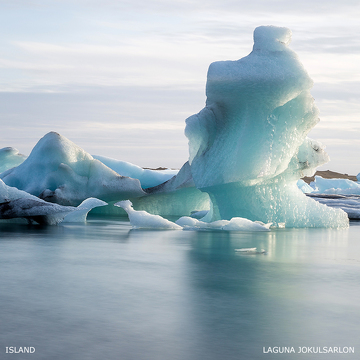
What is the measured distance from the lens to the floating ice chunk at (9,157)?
1452 centimetres

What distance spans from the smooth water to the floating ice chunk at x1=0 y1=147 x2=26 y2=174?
10.3 metres

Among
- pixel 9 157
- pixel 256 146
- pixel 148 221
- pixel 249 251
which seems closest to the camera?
pixel 249 251

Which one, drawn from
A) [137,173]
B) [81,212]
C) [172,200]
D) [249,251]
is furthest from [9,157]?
[249,251]

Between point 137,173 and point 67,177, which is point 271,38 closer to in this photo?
point 67,177

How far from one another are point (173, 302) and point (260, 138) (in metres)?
5.17

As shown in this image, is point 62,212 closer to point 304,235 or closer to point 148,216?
point 148,216

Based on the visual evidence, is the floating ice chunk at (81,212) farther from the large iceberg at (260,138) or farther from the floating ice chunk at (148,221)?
the large iceberg at (260,138)

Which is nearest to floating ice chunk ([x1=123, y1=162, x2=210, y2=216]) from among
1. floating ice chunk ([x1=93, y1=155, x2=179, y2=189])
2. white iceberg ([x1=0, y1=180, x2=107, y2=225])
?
floating ice chunk ([x1=93, y1=155, x2=179, y2=189])

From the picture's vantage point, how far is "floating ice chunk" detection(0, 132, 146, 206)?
10562 mm

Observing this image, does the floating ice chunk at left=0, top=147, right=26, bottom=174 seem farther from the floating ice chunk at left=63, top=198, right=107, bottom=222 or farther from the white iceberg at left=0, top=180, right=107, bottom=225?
the white iceberg at left=0, top=180, right=107, bottom=225

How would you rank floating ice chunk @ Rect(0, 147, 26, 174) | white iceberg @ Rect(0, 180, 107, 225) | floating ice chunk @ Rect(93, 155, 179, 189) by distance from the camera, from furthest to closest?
floating ice chunk @ Rect(0, 147, 26, 174), floating ice chunk @ Rect(93, 155, 179, 189), white iceberg @ Rect(0, 180, 107, 225)

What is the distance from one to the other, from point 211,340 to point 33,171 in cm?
982

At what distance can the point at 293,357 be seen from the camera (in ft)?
6.02

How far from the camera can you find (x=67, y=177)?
35.5 feet
